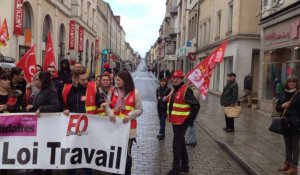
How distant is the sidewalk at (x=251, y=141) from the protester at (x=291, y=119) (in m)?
0.31

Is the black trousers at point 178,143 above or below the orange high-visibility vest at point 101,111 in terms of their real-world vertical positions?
below

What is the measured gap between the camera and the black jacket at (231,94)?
39.0ft

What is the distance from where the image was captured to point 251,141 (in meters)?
10.4

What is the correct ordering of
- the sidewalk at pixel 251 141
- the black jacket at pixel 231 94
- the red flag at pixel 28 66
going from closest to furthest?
the sidewalk at pixel 251 141 → the red flag at pixel 28 66 → the black jacket at pixel 231 94

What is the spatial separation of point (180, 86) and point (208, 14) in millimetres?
28581

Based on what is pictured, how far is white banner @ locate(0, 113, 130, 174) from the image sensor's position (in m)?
5.89

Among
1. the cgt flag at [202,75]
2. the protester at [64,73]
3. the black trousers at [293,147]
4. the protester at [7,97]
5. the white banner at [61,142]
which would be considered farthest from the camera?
the cgt flag at [202,75]

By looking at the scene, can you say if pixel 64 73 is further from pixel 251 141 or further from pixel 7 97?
pixel 251 141

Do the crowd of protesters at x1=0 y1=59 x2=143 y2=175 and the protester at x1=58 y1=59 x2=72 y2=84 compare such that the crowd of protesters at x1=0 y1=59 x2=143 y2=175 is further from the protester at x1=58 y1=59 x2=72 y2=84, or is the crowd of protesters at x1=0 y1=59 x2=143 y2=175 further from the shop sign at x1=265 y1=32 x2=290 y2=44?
the shop sign at x1=265 y1=32 x2=290 y2=44

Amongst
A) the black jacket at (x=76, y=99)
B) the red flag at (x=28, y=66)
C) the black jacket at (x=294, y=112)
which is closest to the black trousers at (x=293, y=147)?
the black jacket at (x=294, y=112)

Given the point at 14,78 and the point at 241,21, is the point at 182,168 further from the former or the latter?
the point at 241,21

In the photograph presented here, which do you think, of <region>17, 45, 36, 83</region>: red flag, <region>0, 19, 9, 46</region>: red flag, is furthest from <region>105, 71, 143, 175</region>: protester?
<region>0, 19, 9, 46</region>: red flag

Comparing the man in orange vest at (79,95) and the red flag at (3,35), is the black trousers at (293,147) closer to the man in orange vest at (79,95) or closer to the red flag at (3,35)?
the man in orange vest at (79,95)

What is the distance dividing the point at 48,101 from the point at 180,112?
2112mm
